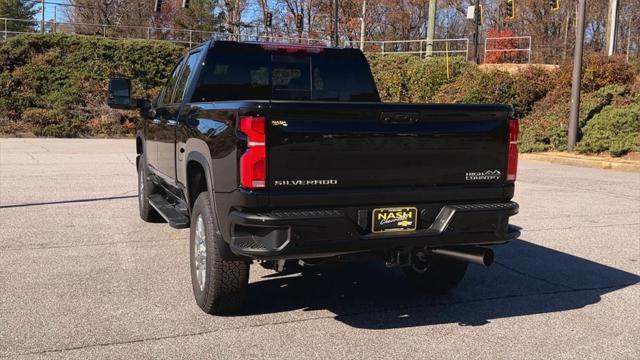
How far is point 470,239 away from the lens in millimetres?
4402

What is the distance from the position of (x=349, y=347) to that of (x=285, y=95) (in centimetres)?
281

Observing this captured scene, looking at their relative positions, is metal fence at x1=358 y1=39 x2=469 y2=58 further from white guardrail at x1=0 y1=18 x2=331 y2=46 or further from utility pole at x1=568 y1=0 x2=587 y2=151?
utility pole at x1=568 y1=0 x2=587 y2=151

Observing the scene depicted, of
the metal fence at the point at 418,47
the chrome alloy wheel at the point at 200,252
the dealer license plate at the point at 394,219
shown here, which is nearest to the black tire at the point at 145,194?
the chrome alloy wheel at the point at 200,252

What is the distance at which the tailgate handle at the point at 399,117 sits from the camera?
13.7ft

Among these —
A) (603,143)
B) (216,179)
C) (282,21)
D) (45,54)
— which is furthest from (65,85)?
(282,21)

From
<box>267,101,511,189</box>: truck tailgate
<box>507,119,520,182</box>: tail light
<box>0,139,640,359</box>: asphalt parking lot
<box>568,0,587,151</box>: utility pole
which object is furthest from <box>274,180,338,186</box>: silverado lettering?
<box>568,0,587,151</box>: utility pole

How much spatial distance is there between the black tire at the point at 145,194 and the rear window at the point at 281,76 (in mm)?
2181

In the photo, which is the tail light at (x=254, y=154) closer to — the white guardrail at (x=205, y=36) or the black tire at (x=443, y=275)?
the black tire at (x=443, y=275)

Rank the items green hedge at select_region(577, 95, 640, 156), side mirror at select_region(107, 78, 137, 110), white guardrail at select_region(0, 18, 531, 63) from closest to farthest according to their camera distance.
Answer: side mirror at select_region(107, 78, 137, 110) → green hedge at select_region(577, 95, 640, 156) → white guardrail at select_region(0, 18, 531, 63)

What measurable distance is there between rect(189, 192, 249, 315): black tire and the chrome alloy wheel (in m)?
0.03

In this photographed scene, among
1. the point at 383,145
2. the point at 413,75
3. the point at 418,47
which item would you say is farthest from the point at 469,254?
the point at 418,47

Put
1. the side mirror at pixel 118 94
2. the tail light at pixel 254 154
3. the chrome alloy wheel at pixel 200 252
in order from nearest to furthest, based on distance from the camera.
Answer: the tail light at pixel 254 154 < the chrome alloy wheel at pixel 200 252 < the side mirror at pixel 118 94

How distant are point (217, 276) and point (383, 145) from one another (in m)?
1.46

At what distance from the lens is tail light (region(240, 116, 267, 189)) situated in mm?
3867
